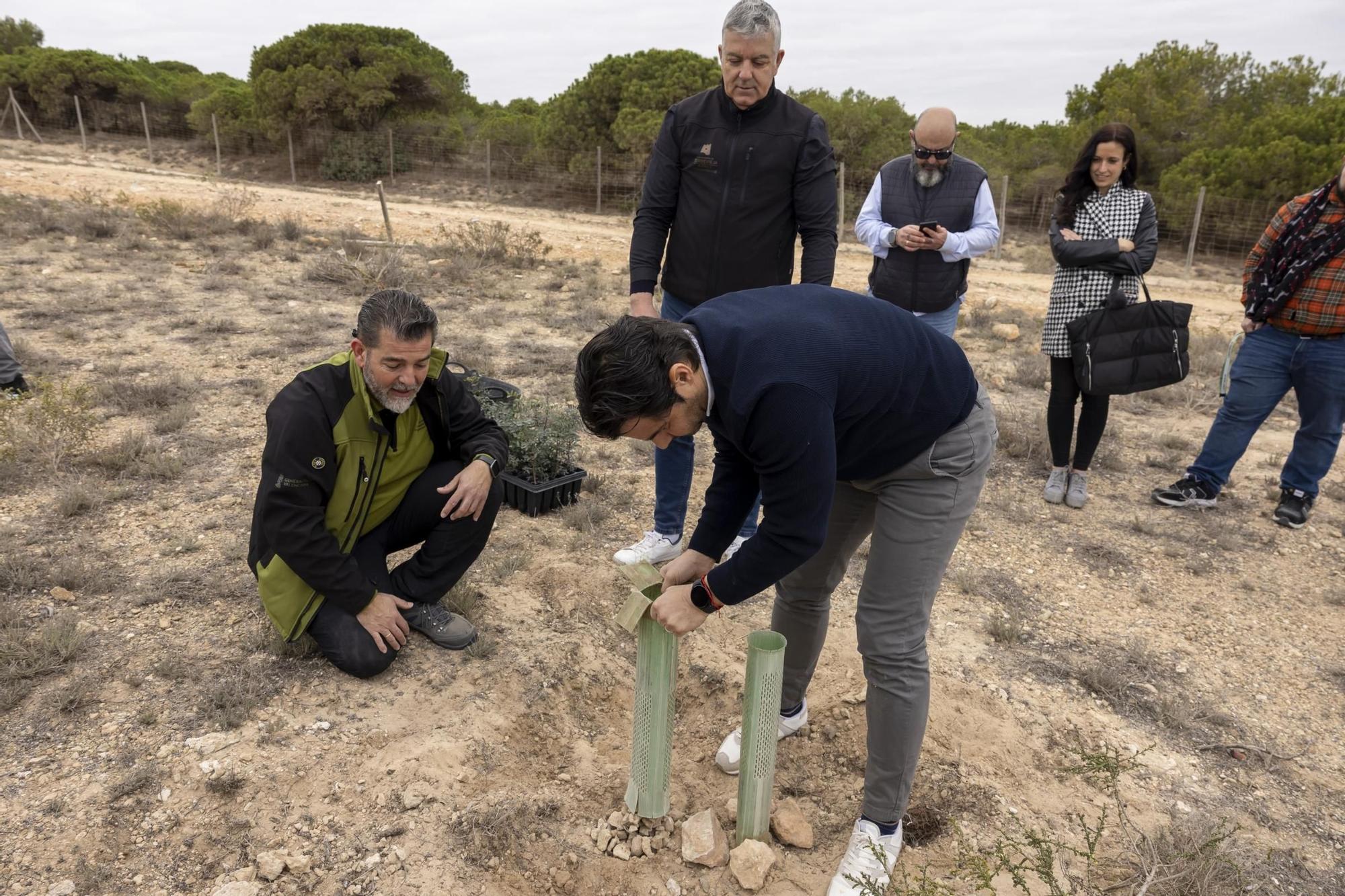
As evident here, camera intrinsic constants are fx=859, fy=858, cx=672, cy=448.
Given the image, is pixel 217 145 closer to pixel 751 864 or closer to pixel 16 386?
pixel 16 386

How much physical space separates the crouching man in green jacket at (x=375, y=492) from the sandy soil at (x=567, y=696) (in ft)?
0.59

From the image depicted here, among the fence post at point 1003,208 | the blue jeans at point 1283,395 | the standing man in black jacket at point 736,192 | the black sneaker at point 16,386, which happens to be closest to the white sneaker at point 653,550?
the standing man in black jacket at point 736,192

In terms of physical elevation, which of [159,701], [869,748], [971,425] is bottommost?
[159,701]

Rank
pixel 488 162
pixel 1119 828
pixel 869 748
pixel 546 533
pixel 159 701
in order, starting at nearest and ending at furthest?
pixel 869 748 → pixel 1119 828 → pixel 159 701 → pixel 546 533 → pixel 488 162

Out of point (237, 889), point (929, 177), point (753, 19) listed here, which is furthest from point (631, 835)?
point (929, 177)

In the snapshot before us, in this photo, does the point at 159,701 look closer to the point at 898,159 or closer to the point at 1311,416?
the point at 898,159

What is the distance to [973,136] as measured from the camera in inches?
776

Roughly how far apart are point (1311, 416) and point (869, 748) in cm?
329

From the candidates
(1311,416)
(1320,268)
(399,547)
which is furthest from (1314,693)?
(399,547)

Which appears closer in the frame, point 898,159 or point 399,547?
point 399,547

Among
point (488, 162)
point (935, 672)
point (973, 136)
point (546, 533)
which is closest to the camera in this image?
point (935, 672)

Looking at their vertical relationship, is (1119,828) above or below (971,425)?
below

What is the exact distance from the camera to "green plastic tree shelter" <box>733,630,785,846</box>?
196cm

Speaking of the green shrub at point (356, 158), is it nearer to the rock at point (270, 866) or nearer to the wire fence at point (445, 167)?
the wire fence at point (445, 167)
